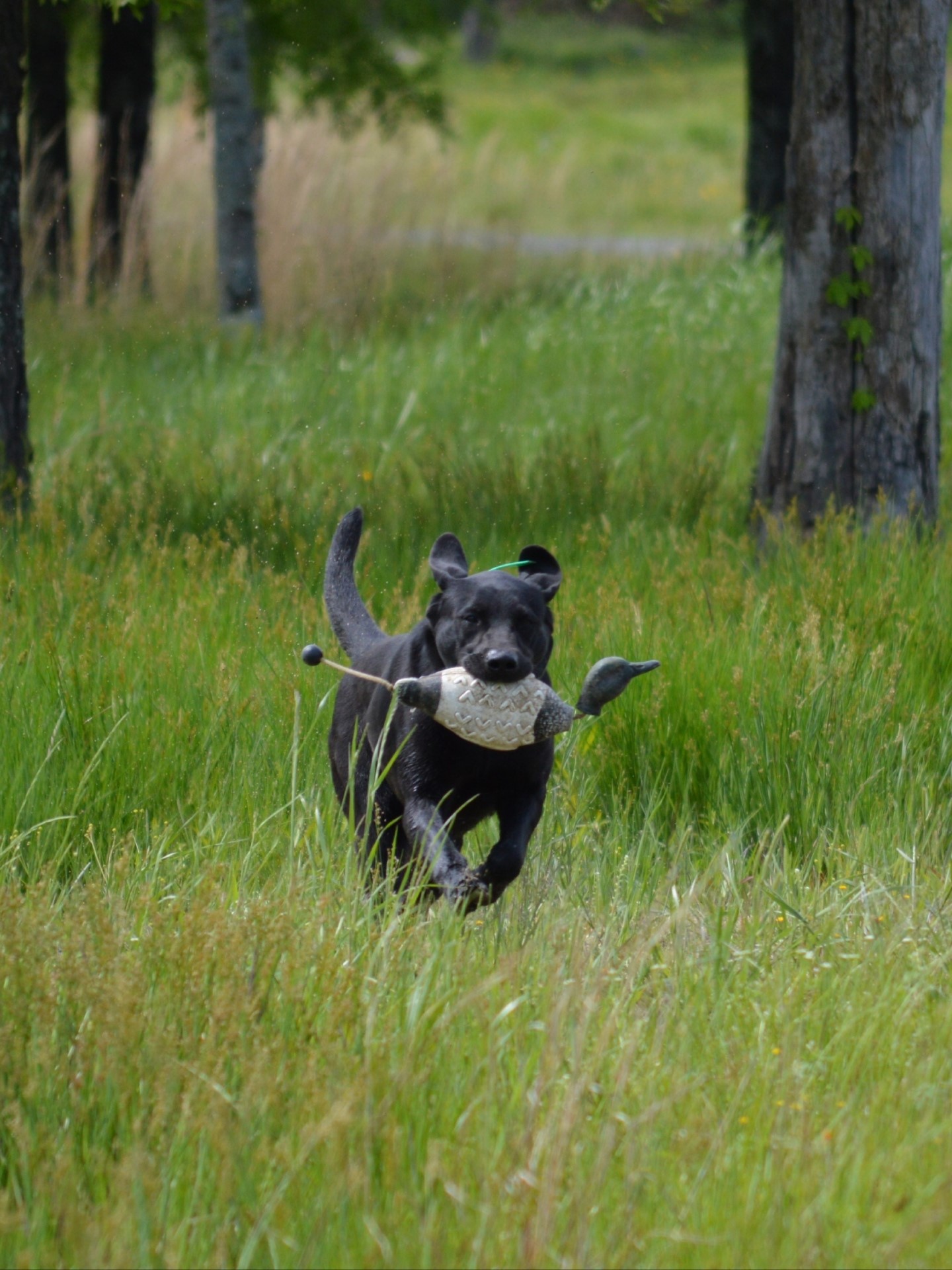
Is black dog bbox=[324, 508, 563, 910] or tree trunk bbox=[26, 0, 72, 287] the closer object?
black dog bbox=[324, 508, 563, 910]

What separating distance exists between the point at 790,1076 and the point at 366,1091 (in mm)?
738

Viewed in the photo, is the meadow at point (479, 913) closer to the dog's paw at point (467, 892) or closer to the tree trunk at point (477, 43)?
the dog's paw at point (467, 892)

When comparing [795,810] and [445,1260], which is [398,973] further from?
[795,810]

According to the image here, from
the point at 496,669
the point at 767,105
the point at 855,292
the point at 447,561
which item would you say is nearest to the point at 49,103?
the point at 767,105

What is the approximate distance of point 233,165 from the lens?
10.5 meters

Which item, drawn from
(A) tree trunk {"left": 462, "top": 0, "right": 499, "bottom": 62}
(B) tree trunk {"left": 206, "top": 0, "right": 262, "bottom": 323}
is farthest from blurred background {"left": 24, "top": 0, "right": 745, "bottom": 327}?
(A) tree trunk {"left": 462, "top": 0, "right": 499, "bottom": 62}

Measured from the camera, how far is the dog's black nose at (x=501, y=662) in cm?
277

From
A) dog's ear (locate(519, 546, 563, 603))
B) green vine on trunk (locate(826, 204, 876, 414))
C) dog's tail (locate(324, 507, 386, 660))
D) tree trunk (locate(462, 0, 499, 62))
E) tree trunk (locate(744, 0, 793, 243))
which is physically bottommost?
dog's tail (locate(324, 507, 386, 660))

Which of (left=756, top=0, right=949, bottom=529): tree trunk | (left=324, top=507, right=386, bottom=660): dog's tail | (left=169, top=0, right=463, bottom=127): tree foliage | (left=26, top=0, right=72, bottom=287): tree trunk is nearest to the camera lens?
(left=324, top=507, right=386, bottom=660): dog's tail

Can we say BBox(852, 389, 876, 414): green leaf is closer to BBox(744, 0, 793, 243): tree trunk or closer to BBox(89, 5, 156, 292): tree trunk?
BBox(744, 0, 793, 243): tree trunk

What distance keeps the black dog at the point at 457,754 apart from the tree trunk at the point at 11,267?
3.18m

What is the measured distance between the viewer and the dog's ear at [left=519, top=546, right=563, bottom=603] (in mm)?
3076

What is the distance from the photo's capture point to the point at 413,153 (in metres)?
19.9

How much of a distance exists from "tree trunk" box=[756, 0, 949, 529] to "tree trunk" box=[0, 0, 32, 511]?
306cm
